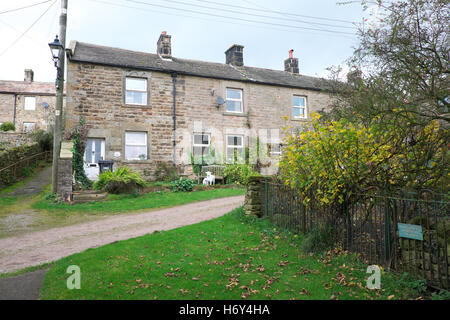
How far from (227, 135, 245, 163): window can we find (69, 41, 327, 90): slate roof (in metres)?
3.62

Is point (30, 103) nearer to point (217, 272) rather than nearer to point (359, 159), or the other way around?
point (217, 272)

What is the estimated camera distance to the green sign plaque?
470 centimetres

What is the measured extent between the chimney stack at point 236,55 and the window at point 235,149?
19.6ft

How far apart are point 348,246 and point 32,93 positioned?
33245mm

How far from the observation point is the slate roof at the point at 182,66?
53.1 ft

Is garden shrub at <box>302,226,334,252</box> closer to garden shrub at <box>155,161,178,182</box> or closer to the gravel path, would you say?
the gravel path

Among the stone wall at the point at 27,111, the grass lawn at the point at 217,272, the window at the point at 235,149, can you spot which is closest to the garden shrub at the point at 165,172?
the window at the point at 235,149

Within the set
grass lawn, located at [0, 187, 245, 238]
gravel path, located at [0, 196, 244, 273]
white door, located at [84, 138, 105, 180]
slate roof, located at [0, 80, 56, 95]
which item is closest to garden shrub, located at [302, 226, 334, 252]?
gravel path, located at [0, 196, 244, 273]

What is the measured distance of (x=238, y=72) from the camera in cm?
2014

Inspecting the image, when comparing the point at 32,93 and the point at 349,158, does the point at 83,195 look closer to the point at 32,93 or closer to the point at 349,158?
the point at 349,158

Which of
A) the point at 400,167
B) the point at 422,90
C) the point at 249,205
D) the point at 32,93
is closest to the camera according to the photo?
the point at 422,90

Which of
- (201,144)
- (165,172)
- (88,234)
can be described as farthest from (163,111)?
(88,234)

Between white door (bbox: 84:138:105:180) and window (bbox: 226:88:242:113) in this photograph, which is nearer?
white door (bbox: 84:138:105:180)
